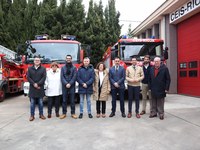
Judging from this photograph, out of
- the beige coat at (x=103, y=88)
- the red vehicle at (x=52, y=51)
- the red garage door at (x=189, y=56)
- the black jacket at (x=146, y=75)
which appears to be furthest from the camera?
the red garage door at (x=189, y=56)

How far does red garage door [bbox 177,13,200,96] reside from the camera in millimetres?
12852

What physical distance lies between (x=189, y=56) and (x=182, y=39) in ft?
4.44

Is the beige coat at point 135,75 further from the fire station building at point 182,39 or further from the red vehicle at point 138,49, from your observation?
the fire station building at point 182,39

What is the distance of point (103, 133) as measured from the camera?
5.68m

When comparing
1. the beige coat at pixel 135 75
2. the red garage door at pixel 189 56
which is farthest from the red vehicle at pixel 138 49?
the beige coat at pixel 135 75

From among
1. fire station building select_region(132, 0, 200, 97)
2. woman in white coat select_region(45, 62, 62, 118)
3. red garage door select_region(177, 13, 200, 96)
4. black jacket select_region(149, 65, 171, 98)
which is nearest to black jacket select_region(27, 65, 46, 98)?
woman in white coat select_region(45, 62, 62, 118)

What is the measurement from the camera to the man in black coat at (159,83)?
23.7ft

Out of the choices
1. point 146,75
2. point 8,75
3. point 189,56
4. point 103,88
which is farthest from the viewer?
point 189,56

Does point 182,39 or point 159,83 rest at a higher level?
point 182,39

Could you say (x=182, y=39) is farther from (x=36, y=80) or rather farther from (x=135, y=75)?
(x=36, y=80)

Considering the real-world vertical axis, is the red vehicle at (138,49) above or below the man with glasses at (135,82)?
above

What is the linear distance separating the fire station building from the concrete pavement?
6.16 m

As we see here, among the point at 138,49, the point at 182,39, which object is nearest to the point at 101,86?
the point at 138,49

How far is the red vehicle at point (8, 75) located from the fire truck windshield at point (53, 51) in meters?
2.83
